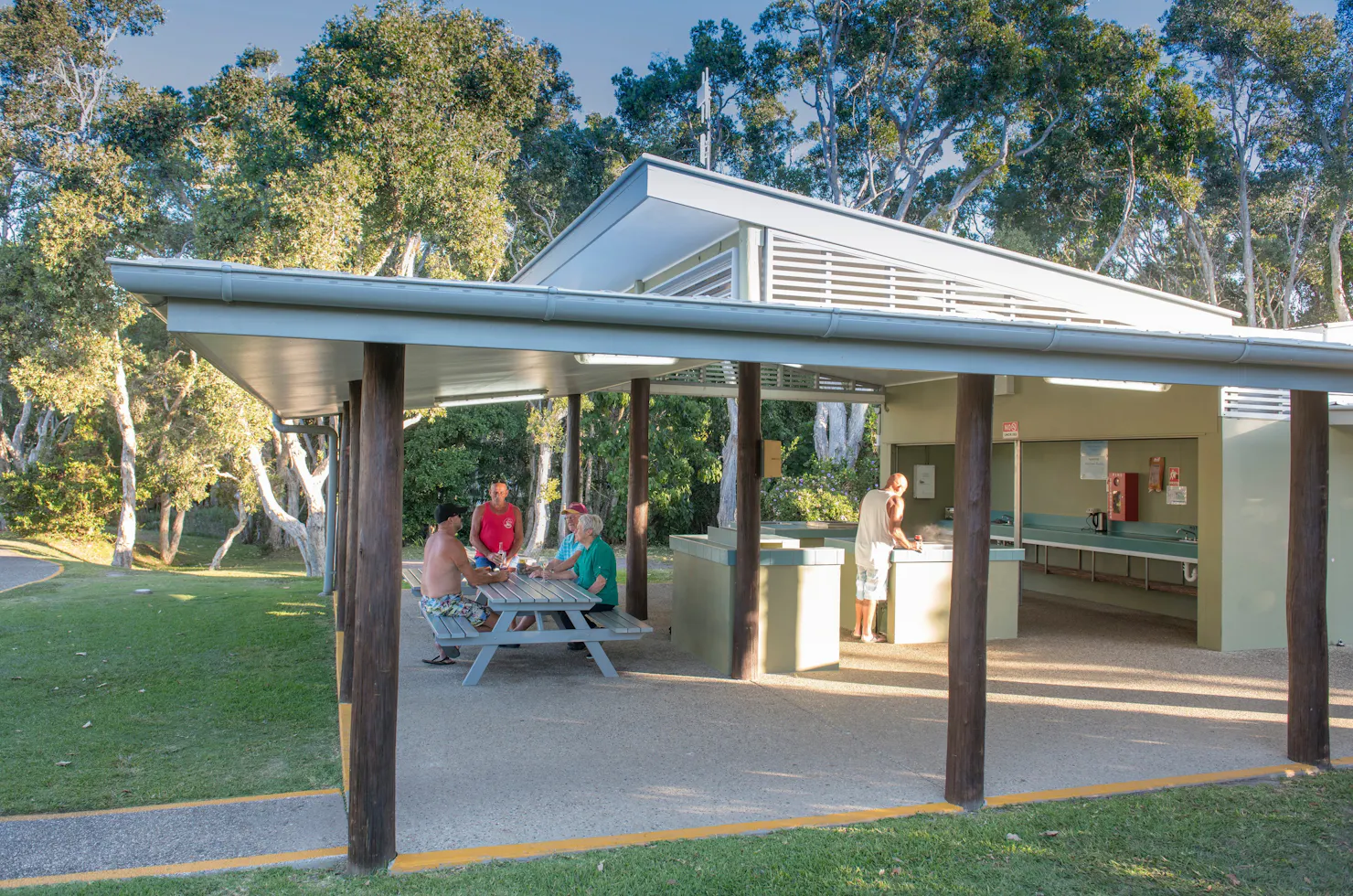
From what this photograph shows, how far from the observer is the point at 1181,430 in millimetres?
9594

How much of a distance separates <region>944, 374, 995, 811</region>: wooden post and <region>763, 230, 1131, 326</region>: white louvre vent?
178cm

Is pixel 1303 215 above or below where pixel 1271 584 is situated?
above

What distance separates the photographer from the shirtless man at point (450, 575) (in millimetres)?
7789

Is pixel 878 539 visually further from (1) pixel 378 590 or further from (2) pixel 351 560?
(1) pixel 378 590

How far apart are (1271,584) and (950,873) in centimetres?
689

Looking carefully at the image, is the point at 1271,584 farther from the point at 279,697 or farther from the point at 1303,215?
the point at 1303,215

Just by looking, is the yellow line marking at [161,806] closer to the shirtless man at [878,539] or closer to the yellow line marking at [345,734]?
the yellow line marking at [345,734]

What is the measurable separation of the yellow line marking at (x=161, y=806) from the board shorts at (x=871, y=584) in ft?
17.9

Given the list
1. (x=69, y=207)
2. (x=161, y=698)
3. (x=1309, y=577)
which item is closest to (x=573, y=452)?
(x=161, y=698)

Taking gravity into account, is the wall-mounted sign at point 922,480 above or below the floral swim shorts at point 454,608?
above

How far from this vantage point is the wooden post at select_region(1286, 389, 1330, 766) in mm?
5801

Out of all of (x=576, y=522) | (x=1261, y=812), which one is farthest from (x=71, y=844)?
(x=1261, y=812)

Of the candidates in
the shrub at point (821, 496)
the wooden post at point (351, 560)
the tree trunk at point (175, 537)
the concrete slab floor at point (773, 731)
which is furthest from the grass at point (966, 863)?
the tree trunk at point (175, 537)

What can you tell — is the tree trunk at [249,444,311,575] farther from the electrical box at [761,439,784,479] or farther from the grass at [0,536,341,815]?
the electrical box at [761,439,784,479]
